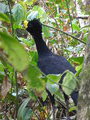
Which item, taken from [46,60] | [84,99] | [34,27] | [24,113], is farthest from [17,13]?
[34,27]

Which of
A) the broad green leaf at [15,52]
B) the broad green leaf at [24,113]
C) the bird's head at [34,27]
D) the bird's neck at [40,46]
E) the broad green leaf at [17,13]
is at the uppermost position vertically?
the broad green leaf at [15,52]

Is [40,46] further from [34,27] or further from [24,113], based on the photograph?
[24,113]

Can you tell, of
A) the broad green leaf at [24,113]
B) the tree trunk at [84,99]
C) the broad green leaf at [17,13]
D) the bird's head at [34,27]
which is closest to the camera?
the tree trunk at [84,99]

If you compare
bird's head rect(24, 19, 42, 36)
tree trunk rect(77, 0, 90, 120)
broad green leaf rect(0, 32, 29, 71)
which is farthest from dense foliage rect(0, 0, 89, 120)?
bird's head rect(24, 19, 42, 36)

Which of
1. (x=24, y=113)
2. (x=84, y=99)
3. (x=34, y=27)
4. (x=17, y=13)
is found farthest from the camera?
(x=34, y=27)

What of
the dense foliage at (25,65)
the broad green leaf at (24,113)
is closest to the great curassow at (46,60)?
the dense foliage at (25,65)

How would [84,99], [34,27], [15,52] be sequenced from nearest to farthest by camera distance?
1. [15,52]
2. [84,99]
3. [34,27]

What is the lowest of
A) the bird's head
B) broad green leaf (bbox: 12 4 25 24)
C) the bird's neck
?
the bird's neck

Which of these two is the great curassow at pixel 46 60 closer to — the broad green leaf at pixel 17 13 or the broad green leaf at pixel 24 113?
the broad green leaf at pixel 24 113

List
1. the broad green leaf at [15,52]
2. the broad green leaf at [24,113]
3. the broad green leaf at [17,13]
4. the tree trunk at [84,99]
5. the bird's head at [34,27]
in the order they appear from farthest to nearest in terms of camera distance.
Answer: the bird's head at [34,27] → the broad green leaf at [24,113] → the broad green leaf at [17,13] → the tree trunk at [84,99] → the broad green leaf at [15,52]

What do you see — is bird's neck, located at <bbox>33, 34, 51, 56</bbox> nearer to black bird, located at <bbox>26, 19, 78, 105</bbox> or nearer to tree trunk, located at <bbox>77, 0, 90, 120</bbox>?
black bird, located at <bbox>26, 19, 78, 105</bbox>

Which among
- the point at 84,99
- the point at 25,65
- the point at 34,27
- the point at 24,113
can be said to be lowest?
the point at 24,113

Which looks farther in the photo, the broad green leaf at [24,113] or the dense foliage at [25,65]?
the broad green leaf at [24,113]

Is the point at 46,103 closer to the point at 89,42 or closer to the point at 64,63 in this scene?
the point at 64,63
